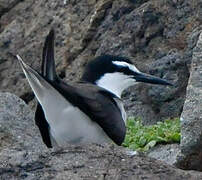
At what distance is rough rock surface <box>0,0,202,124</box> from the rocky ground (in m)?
0.01

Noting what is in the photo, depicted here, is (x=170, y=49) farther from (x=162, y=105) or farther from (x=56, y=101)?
(x=56, y=101)

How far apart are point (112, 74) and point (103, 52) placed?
2.68 m

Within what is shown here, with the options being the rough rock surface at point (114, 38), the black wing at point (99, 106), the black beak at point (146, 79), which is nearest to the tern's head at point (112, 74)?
the black beak at point (146, 79)

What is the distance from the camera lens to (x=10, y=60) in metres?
15.5

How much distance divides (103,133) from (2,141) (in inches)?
37.1

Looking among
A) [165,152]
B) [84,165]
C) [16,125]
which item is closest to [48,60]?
[84,165]

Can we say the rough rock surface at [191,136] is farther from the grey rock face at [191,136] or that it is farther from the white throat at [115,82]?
the white throat at [115,82]

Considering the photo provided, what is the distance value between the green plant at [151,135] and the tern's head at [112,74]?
1.62ft

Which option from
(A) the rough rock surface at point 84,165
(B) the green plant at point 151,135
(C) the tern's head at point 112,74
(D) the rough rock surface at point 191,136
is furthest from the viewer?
(B) the green plant at point 151,135

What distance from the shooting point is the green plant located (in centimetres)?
1189

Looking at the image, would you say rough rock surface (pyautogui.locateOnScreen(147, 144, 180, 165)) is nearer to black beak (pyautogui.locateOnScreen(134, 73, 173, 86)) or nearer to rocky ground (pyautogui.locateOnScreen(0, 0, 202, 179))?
rocky ground (pyautogui.locateOnScreen(0, 0, 202, 179))

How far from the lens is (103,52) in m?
14.3

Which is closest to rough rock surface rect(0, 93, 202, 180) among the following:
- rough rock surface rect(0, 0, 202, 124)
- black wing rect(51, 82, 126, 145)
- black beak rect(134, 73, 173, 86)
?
black wing rect(51, 82, 126, 145)

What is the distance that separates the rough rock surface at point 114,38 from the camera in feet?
44.1
